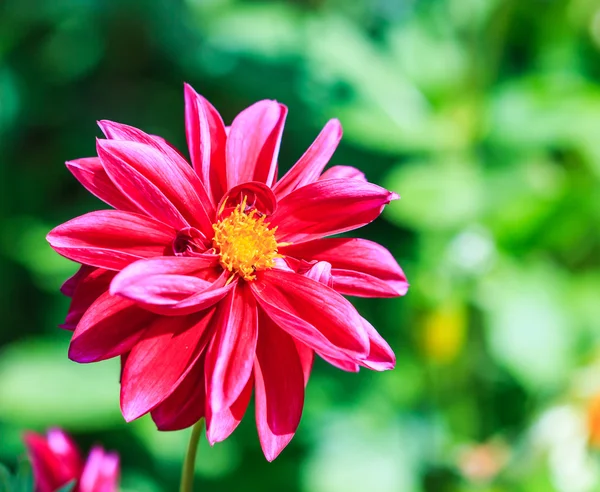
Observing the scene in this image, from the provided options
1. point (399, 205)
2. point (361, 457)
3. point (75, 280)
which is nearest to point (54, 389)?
point (361, 457)

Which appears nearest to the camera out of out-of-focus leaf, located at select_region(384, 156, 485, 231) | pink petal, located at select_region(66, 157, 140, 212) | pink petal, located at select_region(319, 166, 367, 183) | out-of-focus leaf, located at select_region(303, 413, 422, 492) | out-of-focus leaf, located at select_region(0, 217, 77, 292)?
pink petal, located at select_region(66, 157, 140, 212)

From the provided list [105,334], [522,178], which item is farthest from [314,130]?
[105,334]

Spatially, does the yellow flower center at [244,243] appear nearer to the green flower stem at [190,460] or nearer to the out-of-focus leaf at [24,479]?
the green flower stem at [190,460]

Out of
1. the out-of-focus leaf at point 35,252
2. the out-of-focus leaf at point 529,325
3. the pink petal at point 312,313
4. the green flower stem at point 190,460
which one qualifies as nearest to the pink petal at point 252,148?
the pink petal at point 312,313

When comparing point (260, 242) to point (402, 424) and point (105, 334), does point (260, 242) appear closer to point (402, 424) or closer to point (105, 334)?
point (105, 334)

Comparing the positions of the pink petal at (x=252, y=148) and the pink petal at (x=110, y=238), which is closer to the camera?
the pink petal at (x=110, y=238)

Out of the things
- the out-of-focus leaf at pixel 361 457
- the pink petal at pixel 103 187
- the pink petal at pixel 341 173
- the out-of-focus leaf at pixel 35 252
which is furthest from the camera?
the out-of-focus leaf at pixel 35 252

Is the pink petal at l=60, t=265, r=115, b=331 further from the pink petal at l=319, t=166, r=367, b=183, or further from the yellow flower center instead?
the pink petal at l=319, t=166, r=367, b=183

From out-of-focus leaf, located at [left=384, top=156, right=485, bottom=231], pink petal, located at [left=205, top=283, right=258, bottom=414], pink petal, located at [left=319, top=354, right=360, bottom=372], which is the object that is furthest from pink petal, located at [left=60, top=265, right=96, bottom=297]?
out-of-focus leaf, located at [left=384, top=156, right=485, bottom=231]

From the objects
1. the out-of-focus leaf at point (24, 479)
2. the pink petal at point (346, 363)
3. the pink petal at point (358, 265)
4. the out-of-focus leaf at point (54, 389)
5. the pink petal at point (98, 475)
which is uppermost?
the pink petal at point (358, 265)
